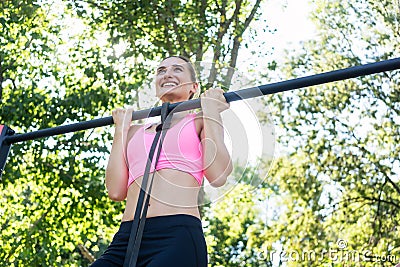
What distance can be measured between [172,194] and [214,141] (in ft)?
0.63

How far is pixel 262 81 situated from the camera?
32.1 ft

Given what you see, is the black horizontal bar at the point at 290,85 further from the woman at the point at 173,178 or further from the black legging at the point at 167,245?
the black legging at the point at 167,245

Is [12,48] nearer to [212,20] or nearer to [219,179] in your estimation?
[212,20]

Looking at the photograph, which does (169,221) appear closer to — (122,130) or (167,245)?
(167,245)

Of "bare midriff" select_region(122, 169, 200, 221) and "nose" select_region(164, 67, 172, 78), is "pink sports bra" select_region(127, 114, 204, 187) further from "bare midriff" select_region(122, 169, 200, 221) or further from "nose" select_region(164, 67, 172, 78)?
"nose" select_region(164, 67, 172, 78)

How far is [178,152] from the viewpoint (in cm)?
189

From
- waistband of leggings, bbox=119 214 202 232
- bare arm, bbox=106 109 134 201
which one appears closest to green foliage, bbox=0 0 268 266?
bare arm, bbox=106 109 134 201

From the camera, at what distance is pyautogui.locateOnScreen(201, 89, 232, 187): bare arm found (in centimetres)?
187

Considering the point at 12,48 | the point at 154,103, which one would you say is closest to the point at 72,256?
the point at 12,48

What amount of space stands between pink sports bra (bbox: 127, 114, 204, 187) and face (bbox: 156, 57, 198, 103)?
5.4 inches

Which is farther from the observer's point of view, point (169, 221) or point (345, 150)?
point (345, 150)

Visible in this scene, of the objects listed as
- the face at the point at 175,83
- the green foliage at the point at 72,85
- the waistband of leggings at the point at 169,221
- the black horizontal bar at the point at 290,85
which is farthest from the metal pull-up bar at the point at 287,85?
the green foliage at the point at 72,85

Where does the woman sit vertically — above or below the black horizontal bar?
below

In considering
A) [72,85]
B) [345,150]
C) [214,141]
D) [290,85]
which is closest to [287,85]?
[290,85]
